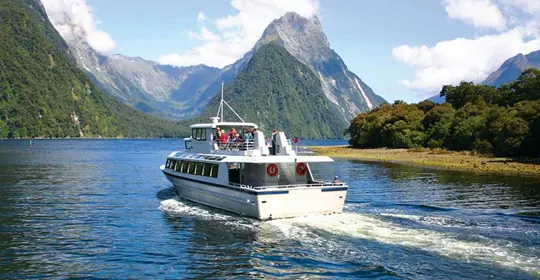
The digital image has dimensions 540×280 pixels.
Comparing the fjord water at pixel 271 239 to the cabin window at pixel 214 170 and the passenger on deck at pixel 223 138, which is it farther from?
the passenger on deck at pixel 223 138

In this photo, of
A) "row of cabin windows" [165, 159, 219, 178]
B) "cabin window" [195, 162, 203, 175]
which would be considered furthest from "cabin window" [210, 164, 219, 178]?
"cabin window" [195, 162, 203, 175]

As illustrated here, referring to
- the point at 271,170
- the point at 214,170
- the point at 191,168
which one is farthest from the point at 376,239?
the point at 191,168

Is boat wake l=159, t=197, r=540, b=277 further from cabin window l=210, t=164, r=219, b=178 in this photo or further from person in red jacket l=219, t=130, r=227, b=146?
person in red jacket l=219, t=130, r=227, b=146

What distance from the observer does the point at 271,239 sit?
22.0 m

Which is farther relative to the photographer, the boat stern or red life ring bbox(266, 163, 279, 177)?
red life ring bbox(266, 163, 279, 177)

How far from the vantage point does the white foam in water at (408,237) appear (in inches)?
719

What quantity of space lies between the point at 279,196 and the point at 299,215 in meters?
1.70

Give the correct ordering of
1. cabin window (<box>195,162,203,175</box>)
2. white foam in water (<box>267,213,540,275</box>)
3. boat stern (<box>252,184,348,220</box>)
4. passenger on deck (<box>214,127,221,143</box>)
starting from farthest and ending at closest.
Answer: passenger on deck (<box>214,127,221,143</box>), cabin window (<box>195,162,203,175</box>), boat stern (<box>252,184,348,220</box>), white foam in water (<box>267,213,540,275</box>)

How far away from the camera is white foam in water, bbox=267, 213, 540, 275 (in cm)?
1827

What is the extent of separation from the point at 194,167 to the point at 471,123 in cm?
6839

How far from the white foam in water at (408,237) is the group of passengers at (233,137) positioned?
288 inches

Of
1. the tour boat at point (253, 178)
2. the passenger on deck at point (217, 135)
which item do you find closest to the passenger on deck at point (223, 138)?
the tour boat at point (253, 178)

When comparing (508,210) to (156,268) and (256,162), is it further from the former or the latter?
(156,268)

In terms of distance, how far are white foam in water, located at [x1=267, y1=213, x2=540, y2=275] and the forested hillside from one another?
50.9 metres
